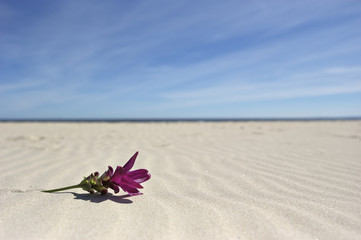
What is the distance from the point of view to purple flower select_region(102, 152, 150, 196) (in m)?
1.66

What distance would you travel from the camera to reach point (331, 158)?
3.38m

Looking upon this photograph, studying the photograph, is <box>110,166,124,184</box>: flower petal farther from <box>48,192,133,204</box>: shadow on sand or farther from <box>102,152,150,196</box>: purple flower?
<box>48,192,133,204</box>: shadow on sand

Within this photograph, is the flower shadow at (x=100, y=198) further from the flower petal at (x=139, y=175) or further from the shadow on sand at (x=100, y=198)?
the flower petal at (x=139, y=175)

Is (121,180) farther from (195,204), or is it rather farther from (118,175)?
(195,204)

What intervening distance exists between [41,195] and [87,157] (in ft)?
5.86

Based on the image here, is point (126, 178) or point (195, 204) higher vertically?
point (126, 178)

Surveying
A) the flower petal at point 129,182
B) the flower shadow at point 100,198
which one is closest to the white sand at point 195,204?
the flower shadow at point 100,198

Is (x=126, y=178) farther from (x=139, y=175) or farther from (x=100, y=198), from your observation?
(x=100, y=198)

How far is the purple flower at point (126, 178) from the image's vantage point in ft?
5.45

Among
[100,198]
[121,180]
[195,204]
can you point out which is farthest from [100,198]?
[195,204]

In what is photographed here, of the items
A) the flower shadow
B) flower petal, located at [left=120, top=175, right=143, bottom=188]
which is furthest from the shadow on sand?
flower petal, located at [left=120, top=175, right=143, bottom=188]

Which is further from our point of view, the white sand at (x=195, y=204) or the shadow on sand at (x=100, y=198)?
the shadow on sand at (x=100, y=198)

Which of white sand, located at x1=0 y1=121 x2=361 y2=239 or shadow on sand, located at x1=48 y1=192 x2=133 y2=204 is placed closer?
white sand, located at x1=0 y1=121 x2=361 y2=239

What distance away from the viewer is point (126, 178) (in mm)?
1677
